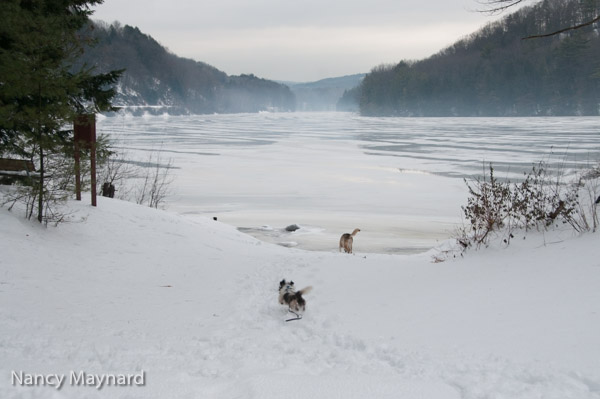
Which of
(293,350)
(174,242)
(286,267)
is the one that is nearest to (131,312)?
(293,350)

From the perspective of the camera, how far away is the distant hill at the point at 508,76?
340 feet

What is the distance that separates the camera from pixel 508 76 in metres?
124

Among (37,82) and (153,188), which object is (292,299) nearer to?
(37,82)

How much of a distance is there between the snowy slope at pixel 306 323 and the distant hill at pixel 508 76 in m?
93.2

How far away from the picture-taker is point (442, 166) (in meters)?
26.4

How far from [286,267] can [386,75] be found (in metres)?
170

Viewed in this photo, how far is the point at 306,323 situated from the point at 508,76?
440 ft

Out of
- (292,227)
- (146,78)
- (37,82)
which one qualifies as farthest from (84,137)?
(146,78)

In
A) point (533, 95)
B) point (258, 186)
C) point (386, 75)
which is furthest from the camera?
point (386, 75)

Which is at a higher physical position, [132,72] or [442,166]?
[132,72]

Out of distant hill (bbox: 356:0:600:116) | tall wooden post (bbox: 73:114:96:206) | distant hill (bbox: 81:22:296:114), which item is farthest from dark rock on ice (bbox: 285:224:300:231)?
distant hill (bbox: 81:22:296:114)

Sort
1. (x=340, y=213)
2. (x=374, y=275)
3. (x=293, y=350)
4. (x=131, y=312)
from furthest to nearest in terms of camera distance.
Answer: (x=340, y=213)
(x=374, y=275)
(x=131, y=312)
(x=293, y=350)

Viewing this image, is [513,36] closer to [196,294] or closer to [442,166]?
[442,166]

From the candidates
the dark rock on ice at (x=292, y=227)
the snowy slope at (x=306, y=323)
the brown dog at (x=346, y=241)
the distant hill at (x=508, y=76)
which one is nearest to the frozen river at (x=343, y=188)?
the dark rock on ice at (x=292, y=227)
